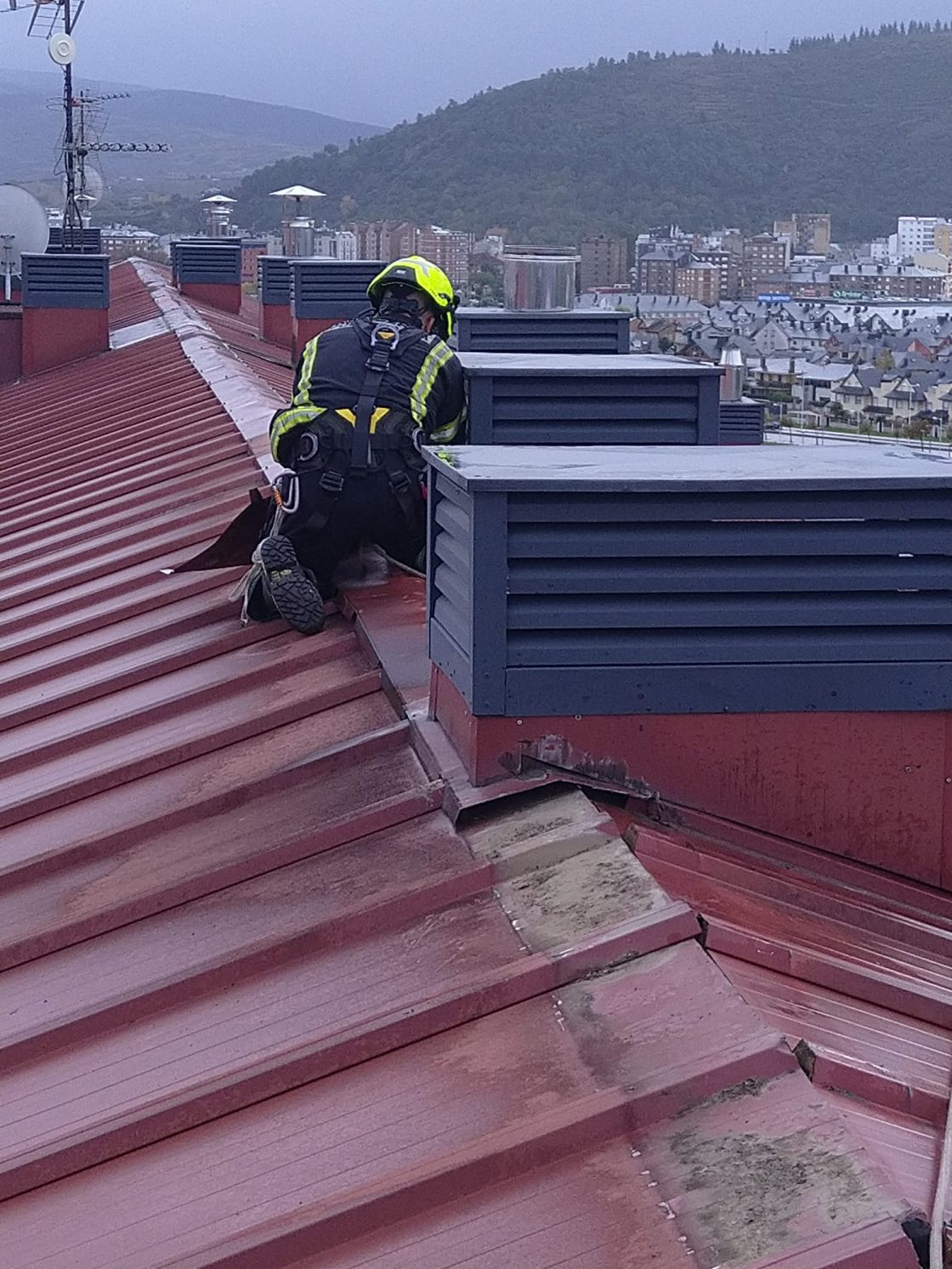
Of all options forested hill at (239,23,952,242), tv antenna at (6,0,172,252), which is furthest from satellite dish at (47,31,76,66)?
forested hill at (239,23,952,242)

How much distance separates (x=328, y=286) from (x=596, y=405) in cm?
1179

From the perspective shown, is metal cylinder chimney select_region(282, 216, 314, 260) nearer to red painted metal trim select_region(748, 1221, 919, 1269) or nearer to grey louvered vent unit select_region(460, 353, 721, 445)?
grey louvered vent unit select_region(460, 353, 721, 445)

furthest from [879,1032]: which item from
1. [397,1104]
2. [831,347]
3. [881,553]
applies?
[831,347]

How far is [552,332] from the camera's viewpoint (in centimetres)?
929

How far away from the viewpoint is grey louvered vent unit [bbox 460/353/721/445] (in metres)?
5.64

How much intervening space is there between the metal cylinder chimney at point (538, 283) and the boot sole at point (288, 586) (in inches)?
170

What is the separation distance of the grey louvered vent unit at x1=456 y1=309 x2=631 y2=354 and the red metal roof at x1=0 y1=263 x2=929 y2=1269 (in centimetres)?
366

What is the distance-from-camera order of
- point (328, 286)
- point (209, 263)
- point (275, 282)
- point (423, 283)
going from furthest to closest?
point (209, 263) → point (275, 282) → point (328, 286) → point (423, 283)

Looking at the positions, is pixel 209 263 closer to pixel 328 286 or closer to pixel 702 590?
pixel 328 286

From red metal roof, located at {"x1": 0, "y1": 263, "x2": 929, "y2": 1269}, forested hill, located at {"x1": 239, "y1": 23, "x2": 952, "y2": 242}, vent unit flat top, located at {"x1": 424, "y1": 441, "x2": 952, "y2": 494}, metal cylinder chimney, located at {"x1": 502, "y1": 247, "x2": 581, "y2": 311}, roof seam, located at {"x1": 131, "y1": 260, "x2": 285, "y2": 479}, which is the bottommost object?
red metal roof, located at {"x1": 0, "y1": 263, "x2": 929, "y2": 1269}

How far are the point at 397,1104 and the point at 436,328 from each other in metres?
4.17

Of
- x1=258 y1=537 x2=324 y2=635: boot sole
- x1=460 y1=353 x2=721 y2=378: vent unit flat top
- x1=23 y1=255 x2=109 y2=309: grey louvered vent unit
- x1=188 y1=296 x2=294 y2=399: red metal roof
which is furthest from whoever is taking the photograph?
x1=23 y1=255 x2=109 y2=309: grey louvered vent unit

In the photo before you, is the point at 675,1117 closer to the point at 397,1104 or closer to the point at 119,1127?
the point at 397,1104

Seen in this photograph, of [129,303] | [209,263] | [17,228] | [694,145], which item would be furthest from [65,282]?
[694,145]
